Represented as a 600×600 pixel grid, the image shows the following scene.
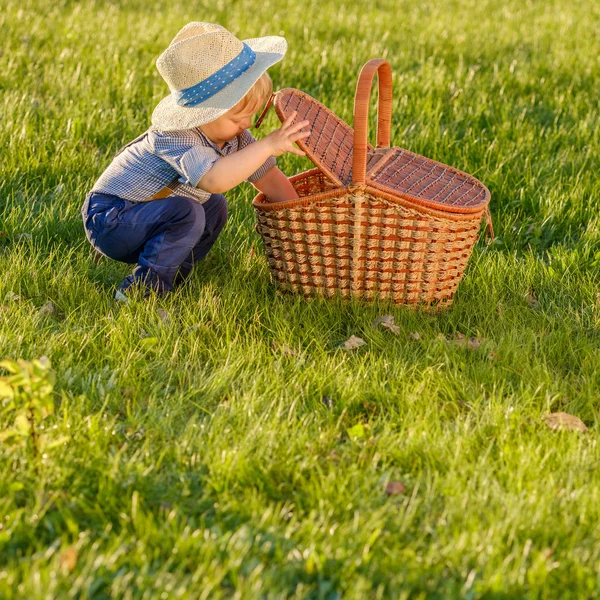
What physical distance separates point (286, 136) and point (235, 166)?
0.23 m

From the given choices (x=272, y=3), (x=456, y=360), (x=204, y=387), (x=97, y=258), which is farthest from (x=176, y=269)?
(x=272, y=3)

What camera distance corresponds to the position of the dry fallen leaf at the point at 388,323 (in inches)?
137

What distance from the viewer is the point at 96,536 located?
232 centimetres

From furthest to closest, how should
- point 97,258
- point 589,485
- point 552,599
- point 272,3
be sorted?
point 272,3 < point 97,258 < point 589,485 < point 552,599

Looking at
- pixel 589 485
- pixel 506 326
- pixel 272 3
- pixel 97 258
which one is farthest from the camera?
pixel 272 3

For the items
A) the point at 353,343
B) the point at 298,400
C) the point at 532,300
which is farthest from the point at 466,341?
the point at 298,400

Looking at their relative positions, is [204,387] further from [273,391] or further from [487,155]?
[487,155]

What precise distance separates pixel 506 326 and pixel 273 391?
1087 mm

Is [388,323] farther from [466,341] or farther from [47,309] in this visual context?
[47,309]

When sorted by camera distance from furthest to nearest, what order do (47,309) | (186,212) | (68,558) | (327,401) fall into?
(186,212), (47,309), (327,401), (68,558)

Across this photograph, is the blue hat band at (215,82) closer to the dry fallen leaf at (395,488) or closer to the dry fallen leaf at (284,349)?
the dry fallen leaf at (284,349)

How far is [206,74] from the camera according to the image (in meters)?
3.37

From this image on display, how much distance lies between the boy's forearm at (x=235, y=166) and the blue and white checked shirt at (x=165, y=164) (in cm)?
4

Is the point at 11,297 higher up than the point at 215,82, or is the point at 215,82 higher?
the point at 215,82
